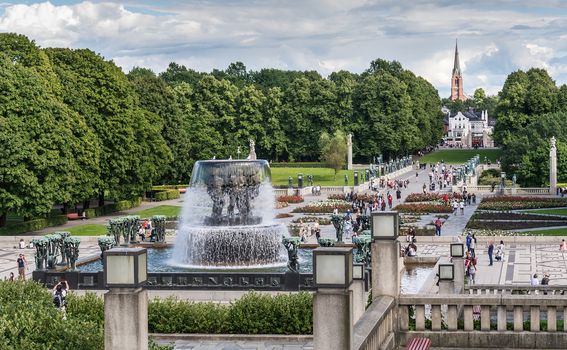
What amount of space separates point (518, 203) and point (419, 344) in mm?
59775

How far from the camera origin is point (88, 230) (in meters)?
58.9

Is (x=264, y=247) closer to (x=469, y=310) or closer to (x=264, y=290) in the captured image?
(x=264, y=290)

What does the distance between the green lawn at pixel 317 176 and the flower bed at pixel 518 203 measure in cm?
2590

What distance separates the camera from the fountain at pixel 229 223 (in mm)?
37969

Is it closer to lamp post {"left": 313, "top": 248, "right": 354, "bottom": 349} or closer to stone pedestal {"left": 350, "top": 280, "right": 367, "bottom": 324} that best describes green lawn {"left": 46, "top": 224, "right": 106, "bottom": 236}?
stone pedestal {"left": 350, "top": 280, "right": 367, "bottom": 324}

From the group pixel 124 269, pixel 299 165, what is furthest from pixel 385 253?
pixel 299 165

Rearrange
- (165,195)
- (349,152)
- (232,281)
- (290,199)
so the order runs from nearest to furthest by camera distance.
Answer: (232,281)
(290,199)
(165,195)
(349,152)

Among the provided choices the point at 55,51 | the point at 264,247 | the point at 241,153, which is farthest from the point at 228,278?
the point at 241,153

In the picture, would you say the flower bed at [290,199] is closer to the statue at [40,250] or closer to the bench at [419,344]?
the statue at [40,250]

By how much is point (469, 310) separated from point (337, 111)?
365ft

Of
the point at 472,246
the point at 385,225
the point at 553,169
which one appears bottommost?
the point at 472,246

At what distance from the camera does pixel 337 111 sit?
→ 12531 cm

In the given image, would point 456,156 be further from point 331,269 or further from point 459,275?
point 331,269

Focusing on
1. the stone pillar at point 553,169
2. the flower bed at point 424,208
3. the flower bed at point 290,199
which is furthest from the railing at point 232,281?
the stone pillar at point 553,169
